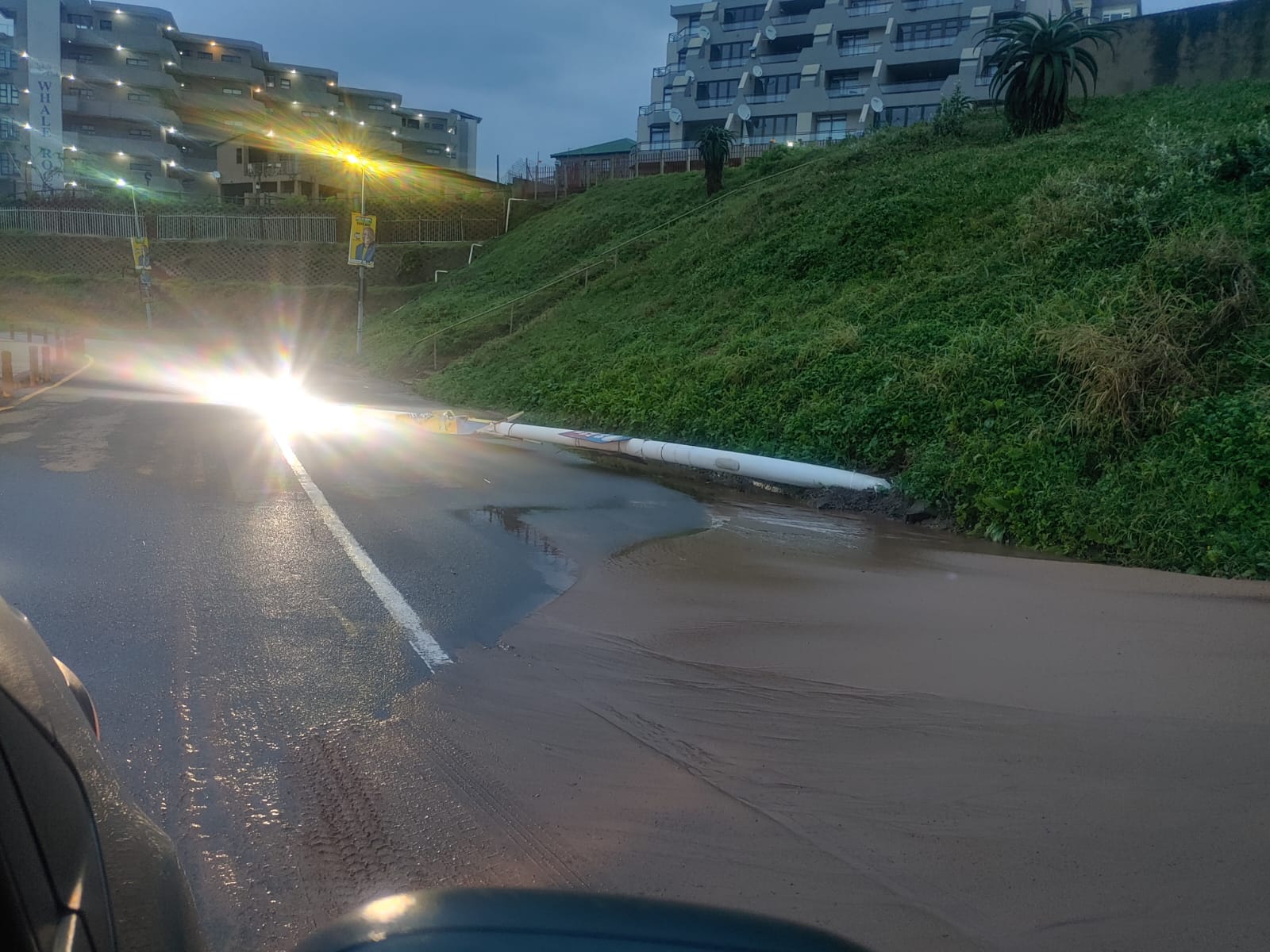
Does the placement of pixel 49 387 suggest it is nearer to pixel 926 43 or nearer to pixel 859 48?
pixel 926 43

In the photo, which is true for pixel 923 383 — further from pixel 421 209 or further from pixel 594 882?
pixel 421 209

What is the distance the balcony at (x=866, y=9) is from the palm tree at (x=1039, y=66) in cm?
3254

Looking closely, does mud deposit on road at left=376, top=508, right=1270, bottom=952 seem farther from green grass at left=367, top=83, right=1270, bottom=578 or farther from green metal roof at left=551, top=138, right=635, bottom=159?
green metal roof at left=551, top=138, right=635, bottom=159

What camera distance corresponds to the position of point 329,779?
4285 millimetres

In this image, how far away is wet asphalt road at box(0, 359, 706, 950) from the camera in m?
3.80

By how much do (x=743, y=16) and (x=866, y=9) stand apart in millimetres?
8663

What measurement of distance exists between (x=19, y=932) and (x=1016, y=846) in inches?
Answer: 137

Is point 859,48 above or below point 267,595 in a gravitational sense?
above

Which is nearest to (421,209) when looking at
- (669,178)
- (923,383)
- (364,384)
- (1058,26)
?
(669,178)

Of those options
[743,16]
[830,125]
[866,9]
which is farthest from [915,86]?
[743,16]

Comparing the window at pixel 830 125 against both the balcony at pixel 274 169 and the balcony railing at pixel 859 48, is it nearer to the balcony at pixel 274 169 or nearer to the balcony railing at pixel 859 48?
the balcony railing at pixel 859 48

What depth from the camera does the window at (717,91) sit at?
58.7 m

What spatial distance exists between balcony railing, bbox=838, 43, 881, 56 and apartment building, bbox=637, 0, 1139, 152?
0.20 feet

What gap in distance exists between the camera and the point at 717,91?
5953 centimetres
